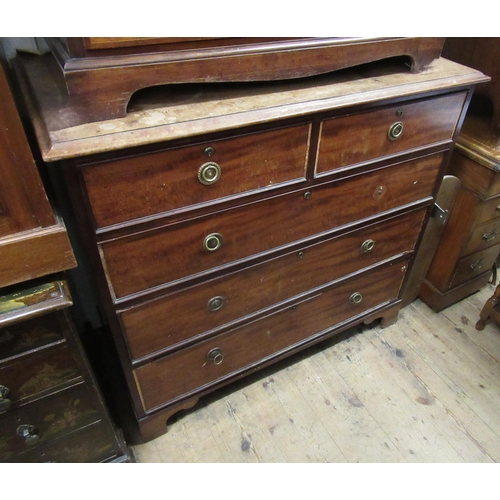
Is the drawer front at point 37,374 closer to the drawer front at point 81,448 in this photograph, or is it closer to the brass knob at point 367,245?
the drawer front at point 81,448

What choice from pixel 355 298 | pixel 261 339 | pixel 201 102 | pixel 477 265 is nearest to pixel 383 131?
pixel 201 102

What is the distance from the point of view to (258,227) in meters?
1.12

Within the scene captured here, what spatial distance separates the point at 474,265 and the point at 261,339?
1026 mm

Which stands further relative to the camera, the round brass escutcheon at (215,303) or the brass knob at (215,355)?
the brass knob at (215,355)

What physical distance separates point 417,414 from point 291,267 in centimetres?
77

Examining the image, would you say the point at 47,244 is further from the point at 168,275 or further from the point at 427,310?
the point at 427,310

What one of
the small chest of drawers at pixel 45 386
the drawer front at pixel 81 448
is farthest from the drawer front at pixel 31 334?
the drawer front at pixel 81 448

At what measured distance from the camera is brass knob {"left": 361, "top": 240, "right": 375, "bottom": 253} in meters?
1.39

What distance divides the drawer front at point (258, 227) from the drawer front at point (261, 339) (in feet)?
1.00

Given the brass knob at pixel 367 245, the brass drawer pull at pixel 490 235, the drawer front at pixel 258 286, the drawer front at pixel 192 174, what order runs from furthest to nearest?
the brass drawer pull at pixel 490 235
the brass knob at pixel 367 245
the drawer front at pixel 258 286
the drawer front at pixel 192 174

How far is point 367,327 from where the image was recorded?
5.98 feet

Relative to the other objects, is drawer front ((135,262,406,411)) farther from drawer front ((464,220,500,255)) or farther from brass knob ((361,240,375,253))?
drawer front ((464,220,500,255))

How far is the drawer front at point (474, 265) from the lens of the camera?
1.75 m

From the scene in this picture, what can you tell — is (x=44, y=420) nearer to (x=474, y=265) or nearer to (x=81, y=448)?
(x=81, y=448)
